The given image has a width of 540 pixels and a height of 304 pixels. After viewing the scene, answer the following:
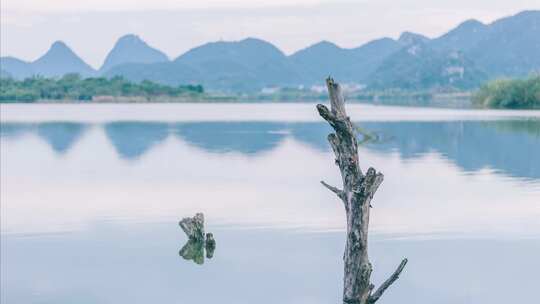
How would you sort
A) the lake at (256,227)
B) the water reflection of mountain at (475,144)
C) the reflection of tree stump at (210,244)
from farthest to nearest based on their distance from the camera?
1. the water reflection of mountain at (475,144)
2. the reflection of tree stump at (210,244)
3. the lake at (256,227)

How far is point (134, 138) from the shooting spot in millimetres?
62219

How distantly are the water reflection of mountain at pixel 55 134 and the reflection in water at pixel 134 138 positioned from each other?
105 inches

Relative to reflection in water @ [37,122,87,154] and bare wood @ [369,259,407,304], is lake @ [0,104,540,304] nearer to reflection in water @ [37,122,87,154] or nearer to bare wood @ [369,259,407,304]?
bare wood @ [369,259,407,304]

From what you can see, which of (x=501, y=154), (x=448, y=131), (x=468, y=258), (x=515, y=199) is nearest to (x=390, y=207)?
(x=515, y=199)

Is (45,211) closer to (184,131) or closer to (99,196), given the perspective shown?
(99,196)

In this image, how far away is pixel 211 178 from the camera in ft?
114

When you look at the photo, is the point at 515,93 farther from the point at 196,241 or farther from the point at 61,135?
the point at 196,241

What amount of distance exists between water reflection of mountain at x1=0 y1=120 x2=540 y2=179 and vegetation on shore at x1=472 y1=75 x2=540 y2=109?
4613 centimetres

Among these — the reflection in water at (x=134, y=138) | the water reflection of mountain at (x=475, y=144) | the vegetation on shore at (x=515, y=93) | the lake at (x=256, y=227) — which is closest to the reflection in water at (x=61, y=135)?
the reflection in water at (x=134, y=138)

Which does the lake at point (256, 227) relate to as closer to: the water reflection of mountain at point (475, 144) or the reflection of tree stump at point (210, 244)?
the reflection of tree stump at point (210, 244)

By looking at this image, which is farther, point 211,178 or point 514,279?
point 211,178

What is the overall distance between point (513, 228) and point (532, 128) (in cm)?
4907

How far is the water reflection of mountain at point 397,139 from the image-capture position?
45.0 metres

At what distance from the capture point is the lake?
1630 centimetres
